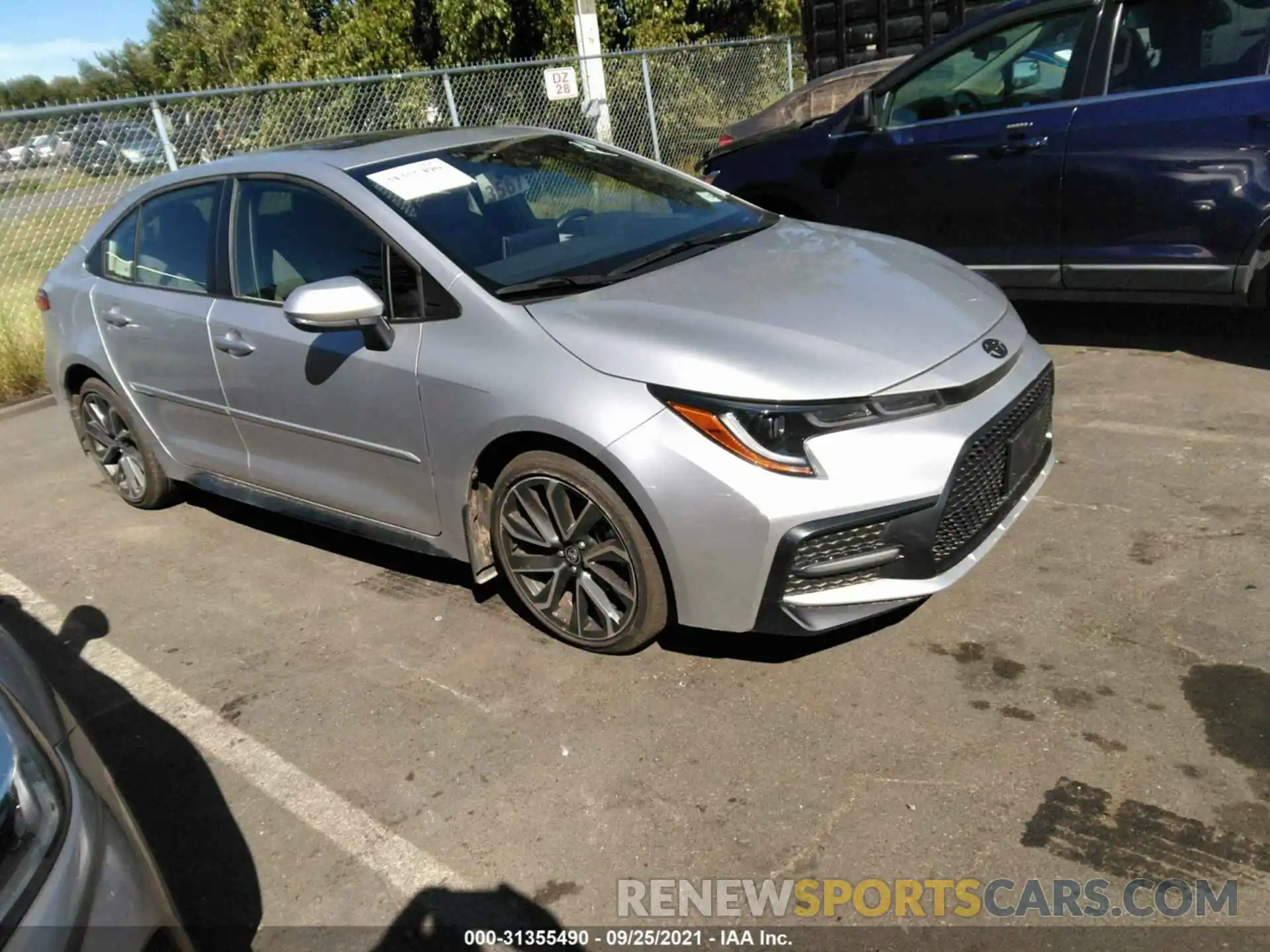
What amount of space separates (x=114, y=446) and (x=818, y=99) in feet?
22.9

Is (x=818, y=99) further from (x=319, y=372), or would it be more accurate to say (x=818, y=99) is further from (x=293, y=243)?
(x=319, y=372)

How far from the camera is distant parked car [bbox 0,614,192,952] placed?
1.64 meters

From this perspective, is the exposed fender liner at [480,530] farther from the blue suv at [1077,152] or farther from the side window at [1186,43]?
the side window at [1186,43]

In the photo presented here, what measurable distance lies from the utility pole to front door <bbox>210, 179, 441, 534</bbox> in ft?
26.5

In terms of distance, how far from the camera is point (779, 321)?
3.18 meters

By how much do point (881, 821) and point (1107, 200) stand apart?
3.72 meters

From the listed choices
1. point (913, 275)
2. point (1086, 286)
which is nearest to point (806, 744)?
point (913, 275)

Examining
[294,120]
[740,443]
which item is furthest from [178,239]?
[294,120]

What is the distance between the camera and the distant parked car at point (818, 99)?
9648 mm

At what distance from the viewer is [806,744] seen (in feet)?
9.70

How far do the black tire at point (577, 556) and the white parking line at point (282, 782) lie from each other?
0.90 m

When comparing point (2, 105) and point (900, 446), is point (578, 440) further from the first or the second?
point (2, 105)

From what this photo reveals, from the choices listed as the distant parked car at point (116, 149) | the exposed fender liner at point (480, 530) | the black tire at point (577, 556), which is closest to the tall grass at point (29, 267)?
the distant parked car at point (116, 149)

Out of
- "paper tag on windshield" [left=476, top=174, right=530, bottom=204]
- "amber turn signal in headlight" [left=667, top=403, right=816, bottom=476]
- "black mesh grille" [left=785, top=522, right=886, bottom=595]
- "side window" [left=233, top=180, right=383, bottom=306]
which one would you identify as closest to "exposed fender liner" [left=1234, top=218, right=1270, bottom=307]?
"black mesh grille" [left=785, top=522, right=886, bottom=595]
